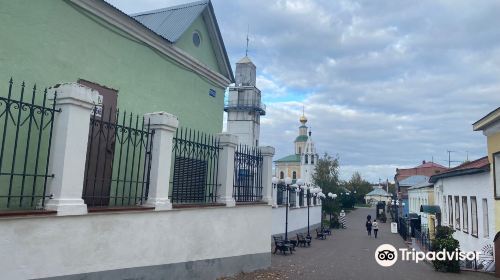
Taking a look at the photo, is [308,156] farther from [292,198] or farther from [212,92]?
[212,92]

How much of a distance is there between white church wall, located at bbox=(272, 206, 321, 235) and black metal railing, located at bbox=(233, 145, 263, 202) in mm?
12201

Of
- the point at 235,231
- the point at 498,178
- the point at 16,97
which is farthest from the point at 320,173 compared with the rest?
the point at 16,97

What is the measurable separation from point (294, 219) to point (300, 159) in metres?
71.6

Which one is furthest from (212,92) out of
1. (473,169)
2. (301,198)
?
(301,198)

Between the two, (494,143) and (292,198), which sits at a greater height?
(494,143)

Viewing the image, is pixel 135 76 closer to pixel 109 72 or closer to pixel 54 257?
pixel 109 72

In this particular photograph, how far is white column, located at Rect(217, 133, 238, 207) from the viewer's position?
414 inches

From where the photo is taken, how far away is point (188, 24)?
495 inches

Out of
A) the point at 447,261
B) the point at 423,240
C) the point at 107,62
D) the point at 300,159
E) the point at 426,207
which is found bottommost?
the point at 423,240

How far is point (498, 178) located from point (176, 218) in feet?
40.2

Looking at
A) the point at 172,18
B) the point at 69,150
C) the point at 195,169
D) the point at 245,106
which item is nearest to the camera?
the point at 69,150

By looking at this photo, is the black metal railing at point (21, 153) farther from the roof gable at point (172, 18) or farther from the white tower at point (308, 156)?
the white tower at point (308, 156)

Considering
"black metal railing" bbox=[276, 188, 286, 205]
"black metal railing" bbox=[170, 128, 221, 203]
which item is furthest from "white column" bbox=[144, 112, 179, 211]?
"black metal railing" bbox=[276, 188, 286, 205]

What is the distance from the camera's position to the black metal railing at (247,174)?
37.3 ft
